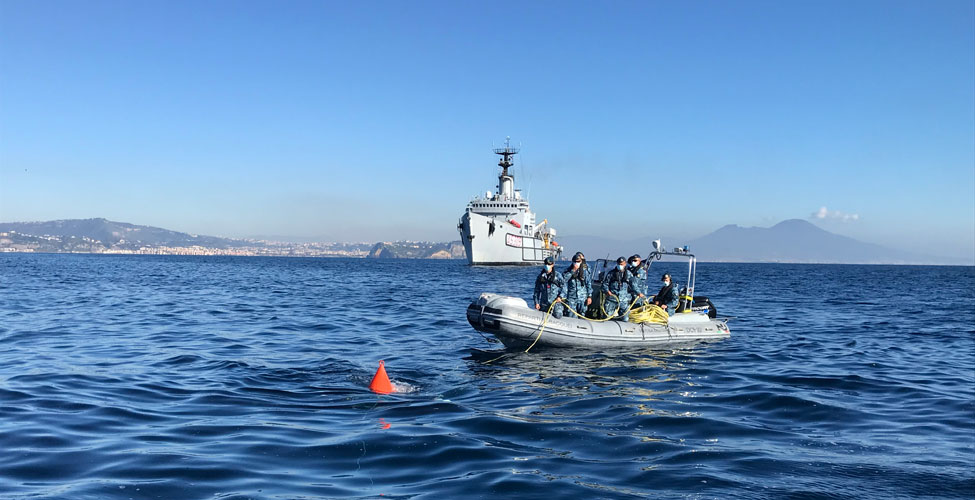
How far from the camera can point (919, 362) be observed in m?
15.0

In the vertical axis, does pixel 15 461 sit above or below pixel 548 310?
below

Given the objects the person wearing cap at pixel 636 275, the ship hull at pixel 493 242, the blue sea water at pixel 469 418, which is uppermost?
the ship hull at pixel 493 242

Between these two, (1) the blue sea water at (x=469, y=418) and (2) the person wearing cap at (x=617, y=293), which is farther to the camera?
(2) the person wearing cap at (x=617, y=293)

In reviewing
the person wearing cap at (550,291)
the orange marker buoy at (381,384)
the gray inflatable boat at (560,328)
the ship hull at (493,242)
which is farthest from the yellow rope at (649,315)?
the ship hull at (493,242)

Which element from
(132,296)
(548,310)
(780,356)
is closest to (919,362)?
(780,356)

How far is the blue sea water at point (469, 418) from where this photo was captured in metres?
6.57

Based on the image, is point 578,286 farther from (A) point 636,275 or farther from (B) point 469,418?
(B) point 469,418

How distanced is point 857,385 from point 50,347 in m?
17.3

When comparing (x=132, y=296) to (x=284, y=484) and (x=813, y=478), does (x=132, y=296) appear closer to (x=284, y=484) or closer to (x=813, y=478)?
(x=284, y=484)

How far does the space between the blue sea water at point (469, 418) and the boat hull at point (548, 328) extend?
0.42 meters

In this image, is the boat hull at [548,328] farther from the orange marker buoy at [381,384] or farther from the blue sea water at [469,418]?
the orange marker buoy at [381,384]

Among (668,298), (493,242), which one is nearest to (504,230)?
(493,242)

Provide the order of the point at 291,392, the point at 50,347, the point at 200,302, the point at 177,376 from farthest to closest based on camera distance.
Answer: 1. the point at 200,302
2. the point at 50,347
3. the point at 177,376
4. the point at 291,392

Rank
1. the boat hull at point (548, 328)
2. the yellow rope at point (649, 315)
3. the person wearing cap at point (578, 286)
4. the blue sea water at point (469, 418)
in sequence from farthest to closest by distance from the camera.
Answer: the yellow rope at point (649, 315) < the person wearing cap at point (578, 286) < the boat hull at point (548, 328) < the blue sea water at point (469, 418)
